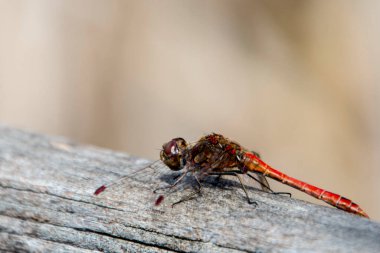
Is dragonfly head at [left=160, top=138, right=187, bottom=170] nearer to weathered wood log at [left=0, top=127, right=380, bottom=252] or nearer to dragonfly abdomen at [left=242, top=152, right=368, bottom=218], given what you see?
weathered wood log at [left=0, top=127, right=380, bottom=252]

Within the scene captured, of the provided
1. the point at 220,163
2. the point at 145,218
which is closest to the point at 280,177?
the point at 220,163

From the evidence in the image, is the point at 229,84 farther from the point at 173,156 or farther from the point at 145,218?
the point at 145,218

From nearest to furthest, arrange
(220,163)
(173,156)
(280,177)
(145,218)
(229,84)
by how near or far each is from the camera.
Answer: (145,218) < (173,156) < (220,163) < (280,177) < (229,84)

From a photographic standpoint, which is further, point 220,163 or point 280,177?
point 280,177

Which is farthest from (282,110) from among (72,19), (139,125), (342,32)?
(72,19)

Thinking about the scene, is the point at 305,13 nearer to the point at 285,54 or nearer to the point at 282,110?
the point at 285,54

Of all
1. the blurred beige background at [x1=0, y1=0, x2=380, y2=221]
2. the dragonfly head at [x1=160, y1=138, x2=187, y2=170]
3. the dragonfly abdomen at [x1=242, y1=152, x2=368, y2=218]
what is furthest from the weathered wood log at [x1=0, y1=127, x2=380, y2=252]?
the blurred beige background at [x1=0, y1=0, x2=380, y2=221]
